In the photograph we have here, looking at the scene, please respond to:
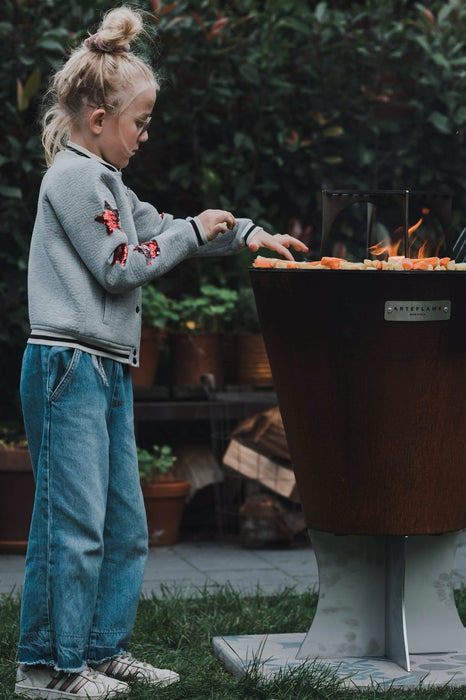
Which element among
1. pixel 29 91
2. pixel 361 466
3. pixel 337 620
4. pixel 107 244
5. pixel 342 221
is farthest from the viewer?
pixel 342 221

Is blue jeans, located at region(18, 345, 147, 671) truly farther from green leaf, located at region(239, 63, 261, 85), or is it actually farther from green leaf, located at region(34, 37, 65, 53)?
green leaf, located at region(239, 63, 261, 85)

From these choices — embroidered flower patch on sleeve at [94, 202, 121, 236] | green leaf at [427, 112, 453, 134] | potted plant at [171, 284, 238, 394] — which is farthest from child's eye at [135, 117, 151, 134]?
green leaf at [427, 112, 453, 134]

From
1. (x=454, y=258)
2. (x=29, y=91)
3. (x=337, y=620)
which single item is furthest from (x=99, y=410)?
(x=29, y=91)

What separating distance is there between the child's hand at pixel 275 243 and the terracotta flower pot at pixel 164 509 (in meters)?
2.23

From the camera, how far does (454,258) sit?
134 inches

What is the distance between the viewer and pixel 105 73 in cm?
290

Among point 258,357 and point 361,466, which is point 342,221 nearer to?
point 258,357

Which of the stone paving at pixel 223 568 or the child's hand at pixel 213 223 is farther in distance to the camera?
the stone paving at pixel 223 568

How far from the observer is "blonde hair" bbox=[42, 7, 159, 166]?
2902 millimetres

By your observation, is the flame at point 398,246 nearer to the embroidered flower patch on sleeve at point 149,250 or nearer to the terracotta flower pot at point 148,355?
the embroidered flower patch on sleeve at point 149,250

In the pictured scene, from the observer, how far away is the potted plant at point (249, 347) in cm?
561

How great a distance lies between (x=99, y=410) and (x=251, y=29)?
11.5ft

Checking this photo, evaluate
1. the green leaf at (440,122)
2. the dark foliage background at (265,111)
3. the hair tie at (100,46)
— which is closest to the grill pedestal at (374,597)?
the hair tie at (100,46)

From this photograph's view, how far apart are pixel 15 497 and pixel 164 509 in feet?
2.23
